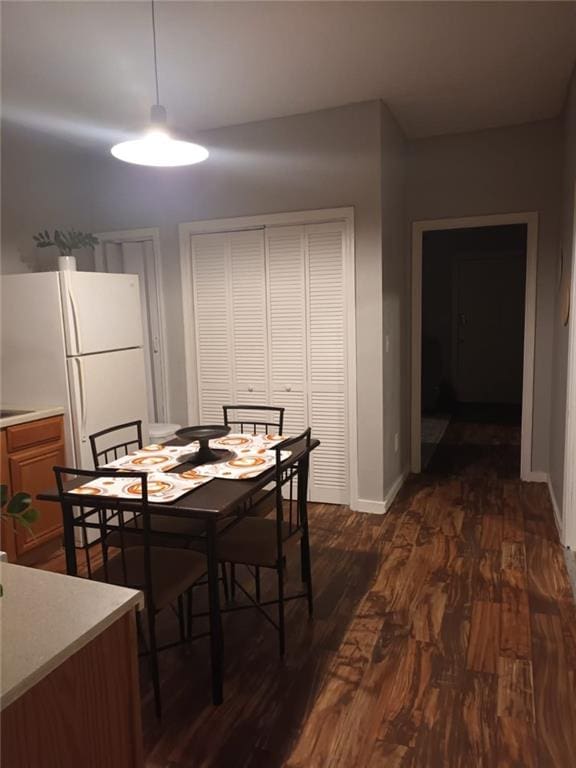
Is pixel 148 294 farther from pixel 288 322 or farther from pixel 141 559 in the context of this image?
pixel 141 559

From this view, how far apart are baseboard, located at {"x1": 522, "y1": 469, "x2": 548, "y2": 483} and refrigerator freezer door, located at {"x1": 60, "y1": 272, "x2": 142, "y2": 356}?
319 cm

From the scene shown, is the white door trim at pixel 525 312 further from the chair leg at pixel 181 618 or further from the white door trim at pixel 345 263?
the chair leg at pixel 181 618

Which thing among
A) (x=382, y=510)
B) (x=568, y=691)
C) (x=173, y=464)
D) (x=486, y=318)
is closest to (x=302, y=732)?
(x=568, y=691)

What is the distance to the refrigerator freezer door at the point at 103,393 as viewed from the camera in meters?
3.44

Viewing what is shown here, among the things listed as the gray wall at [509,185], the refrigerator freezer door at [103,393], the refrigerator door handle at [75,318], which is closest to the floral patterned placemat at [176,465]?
the refrigerator freezer door at [103,393]

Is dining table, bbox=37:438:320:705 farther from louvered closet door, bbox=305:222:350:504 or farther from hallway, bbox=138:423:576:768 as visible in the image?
louvered closet door, bbox=305:222:350:504

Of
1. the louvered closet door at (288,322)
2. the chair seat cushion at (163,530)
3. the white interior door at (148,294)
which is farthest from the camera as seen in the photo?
the white interior door at (148,294)

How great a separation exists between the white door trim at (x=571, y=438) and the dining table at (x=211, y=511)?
194 cm

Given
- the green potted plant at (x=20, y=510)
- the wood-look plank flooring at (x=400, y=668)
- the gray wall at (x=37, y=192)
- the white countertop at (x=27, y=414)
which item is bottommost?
the wood-look plank flooring at (x=400, y=668)

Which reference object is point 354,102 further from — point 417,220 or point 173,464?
point 173,464

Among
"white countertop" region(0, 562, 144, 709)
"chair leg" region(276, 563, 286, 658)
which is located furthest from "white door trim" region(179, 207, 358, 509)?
"white countertop" region(0, 562, 144, 709)

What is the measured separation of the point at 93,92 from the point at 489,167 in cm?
284

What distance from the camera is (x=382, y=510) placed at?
3.89m

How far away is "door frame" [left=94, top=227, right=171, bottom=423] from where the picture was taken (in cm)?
436
